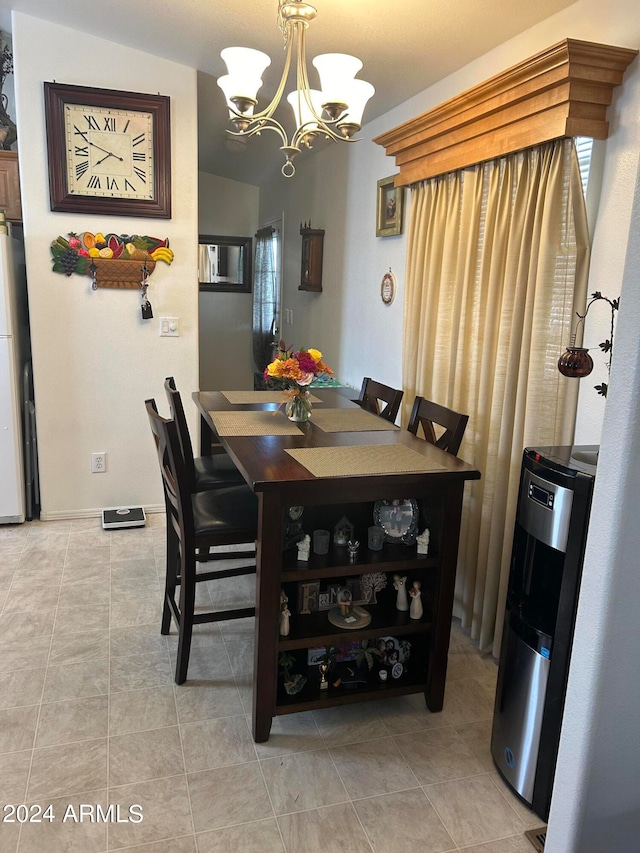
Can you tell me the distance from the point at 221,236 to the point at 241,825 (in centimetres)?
556

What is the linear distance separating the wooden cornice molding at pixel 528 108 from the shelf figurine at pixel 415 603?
5.11 ft

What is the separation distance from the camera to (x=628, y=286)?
1.19 meters

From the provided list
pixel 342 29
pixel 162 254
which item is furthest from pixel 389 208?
pixel 162 254

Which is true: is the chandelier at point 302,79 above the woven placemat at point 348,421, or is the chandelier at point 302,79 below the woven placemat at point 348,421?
above

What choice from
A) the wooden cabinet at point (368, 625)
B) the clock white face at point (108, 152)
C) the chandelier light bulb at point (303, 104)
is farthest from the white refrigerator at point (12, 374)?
the wooden cabinet at point (368, 625)

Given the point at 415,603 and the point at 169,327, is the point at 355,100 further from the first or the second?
the point at 169,327

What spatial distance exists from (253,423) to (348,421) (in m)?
0.43

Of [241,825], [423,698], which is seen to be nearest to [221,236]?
[423,698]

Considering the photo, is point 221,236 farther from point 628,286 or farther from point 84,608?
point 628,286

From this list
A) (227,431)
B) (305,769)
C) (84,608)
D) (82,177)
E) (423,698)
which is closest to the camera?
(305,769)

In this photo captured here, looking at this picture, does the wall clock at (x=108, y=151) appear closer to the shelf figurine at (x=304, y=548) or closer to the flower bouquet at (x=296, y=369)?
the flower bouquet at (x=296, y=369)

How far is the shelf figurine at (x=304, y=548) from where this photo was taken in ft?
6.48

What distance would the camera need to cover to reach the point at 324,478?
185 centimetres

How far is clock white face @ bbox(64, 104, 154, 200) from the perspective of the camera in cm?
339
